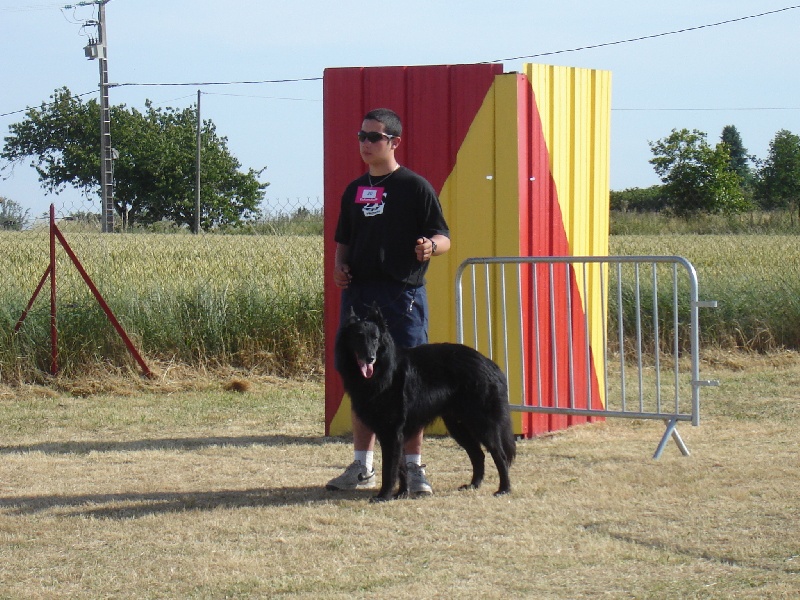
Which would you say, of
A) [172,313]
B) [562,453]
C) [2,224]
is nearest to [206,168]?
[2,224]

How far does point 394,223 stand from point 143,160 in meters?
56.1

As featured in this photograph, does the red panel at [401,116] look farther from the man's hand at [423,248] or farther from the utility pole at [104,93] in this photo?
the utility pole at [104,93]

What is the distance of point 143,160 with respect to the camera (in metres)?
59.3

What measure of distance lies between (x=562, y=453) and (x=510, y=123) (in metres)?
2.29

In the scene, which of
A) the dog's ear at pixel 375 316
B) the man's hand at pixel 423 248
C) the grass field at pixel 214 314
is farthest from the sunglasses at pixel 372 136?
the grass field at pixel 214 314

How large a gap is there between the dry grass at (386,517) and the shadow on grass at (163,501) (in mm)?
20

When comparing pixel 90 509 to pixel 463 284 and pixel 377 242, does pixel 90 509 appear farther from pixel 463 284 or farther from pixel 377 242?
pixel 463 284

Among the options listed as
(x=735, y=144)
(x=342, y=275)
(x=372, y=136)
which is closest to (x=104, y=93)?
(x=342, y=275)

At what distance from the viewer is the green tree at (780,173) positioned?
56094mm

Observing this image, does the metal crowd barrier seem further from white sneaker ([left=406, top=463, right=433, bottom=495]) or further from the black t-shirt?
white sneaker ([left=406, top=463, right=433, bottom=495])

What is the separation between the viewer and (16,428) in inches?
322

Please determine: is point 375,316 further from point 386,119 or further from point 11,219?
point 11,219

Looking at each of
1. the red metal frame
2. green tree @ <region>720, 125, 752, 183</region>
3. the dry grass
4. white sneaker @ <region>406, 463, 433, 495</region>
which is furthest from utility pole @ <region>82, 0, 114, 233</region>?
green tree @ <region>720, 125, 752, 183</region>

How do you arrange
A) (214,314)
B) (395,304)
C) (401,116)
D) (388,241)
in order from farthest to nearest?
(214,314)
(401,116)
(395,304)
(388,241)
